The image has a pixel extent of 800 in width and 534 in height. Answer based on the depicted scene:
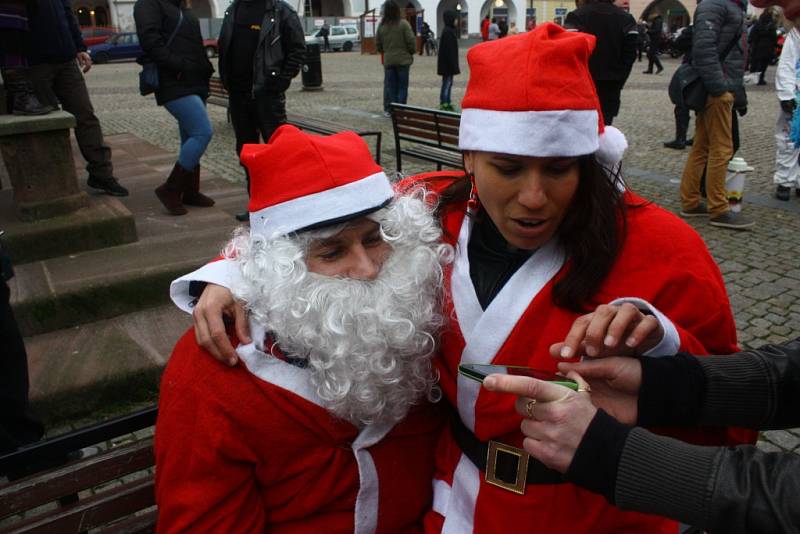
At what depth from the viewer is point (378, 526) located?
1.65m

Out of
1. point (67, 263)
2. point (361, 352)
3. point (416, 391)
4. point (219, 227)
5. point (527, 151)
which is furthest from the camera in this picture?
point (219, 227)

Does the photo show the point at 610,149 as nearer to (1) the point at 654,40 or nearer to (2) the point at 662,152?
(2) the point at 662,152

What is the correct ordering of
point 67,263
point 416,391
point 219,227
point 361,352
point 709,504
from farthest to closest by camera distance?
1. point 219,227
2. point 67,263
3. point 416,391
4. point 361,352
5. point 709,504

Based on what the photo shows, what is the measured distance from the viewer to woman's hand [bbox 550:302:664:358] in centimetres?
128

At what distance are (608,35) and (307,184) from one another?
4.77m

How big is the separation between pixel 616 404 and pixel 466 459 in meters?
0.42

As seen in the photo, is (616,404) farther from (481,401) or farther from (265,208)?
(265,208)

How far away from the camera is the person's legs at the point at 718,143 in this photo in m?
5.26

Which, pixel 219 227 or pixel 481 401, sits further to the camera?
pixel 219 227

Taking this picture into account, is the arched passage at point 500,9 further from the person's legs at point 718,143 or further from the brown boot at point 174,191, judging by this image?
the brown boot at point 174,191

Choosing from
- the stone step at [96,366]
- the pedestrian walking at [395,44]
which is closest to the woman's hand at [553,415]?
the stone step at [96,366]

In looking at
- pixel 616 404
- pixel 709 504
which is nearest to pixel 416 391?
pixel 616 404

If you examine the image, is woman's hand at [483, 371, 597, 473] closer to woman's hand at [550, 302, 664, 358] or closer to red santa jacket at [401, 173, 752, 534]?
woman's hand at [550, 302, 664, 358]

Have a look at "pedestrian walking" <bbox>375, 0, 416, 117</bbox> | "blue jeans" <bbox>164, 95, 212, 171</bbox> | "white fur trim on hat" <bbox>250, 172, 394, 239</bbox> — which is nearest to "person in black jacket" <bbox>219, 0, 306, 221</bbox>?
"blue jeans" <bbox>164, 95, 212, 171</bbox>
